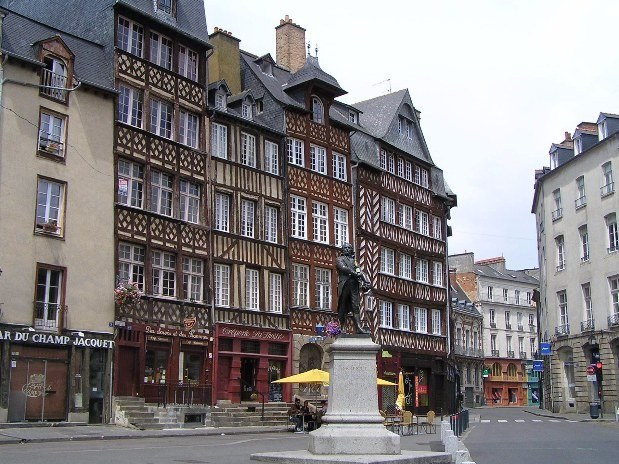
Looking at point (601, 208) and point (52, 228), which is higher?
point (601, 208)

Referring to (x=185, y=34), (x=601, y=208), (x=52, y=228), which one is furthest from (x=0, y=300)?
(x=601, y=208)

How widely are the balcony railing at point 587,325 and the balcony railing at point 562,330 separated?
144 centimetres

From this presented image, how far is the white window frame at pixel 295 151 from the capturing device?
99.9ft

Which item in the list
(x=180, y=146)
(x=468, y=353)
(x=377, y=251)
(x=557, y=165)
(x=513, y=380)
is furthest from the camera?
(x=513, y=380)

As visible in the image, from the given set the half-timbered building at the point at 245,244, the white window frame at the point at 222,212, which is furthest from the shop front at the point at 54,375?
the white window frame at the point at 222,212

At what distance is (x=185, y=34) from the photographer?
2636 centimetres

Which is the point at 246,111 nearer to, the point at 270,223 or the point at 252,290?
the point at 270,223

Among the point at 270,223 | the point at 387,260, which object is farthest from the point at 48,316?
the point at 387,260

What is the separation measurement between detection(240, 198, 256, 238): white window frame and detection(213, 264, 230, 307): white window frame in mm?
1576

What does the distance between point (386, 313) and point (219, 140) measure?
1198cm

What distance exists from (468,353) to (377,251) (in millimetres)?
33041

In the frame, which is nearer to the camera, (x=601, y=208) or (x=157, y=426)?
(x=157, y=426)

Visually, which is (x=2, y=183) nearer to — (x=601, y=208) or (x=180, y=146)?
(x=180, y=146)

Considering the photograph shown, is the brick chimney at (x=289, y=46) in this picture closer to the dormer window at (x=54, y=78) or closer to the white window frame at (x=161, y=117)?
the white window frame at (x=161, y=117)
